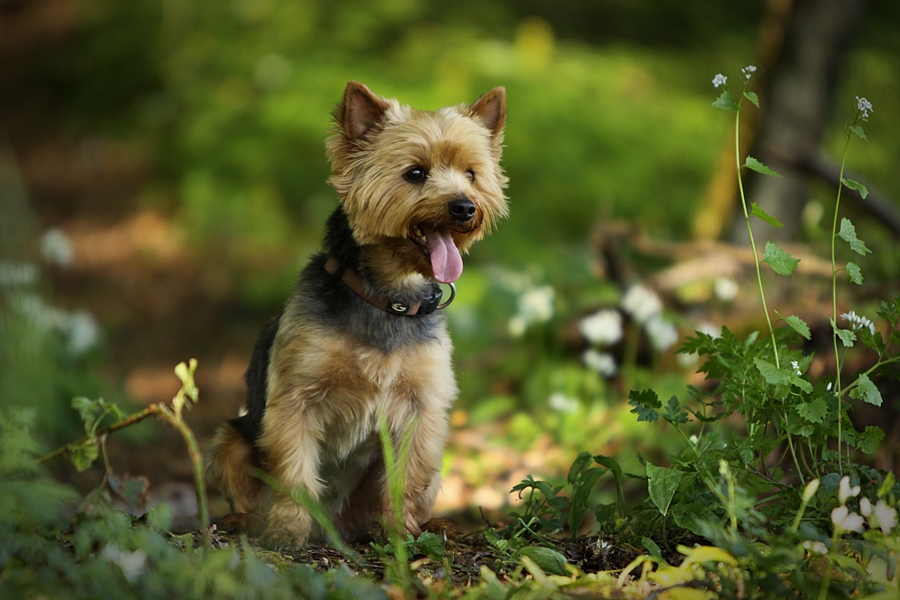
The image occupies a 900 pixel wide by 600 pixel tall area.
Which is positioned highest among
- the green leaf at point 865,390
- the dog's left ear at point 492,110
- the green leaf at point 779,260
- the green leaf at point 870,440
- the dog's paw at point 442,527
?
the dog's left ear at point 492,110

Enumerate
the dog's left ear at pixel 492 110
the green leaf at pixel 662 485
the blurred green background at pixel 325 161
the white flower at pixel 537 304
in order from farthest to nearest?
the blurred green background at pixel 325 161 < the white flower at pixel 537 304 < the dog's left ear at pixel 492 110 < the green leaf at pixel 662 485

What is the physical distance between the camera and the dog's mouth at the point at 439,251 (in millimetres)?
3619

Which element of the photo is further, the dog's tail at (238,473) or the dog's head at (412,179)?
the dog's tail at (238,473)

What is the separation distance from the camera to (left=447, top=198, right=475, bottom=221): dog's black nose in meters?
3.54

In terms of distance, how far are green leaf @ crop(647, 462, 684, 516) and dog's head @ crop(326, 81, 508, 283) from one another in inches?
45.3

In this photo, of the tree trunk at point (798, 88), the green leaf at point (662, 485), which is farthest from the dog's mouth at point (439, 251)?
the tree trunk at point (798, 88)

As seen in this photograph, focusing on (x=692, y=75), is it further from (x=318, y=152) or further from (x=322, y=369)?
(x=322, y=369)

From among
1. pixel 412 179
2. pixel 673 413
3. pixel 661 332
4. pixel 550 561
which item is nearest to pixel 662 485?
pixel 673 413

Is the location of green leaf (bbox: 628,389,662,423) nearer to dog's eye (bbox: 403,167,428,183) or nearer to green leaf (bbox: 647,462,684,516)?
green leaf (bbox: 647,462,684,516)

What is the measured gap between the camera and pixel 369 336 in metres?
3.54

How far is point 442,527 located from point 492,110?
1.95 metres

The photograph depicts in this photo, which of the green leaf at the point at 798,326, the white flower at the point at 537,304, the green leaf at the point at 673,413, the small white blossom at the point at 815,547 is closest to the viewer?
the small white blossom at the point at 815,547

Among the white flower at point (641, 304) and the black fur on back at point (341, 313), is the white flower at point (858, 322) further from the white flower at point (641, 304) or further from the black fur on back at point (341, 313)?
the white flower at point (641, 304)

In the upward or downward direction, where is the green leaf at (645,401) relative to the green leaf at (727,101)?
downward
